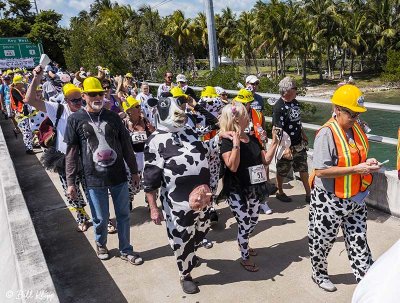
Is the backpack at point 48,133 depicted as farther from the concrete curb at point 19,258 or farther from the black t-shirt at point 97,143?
the black t-shirt at point 97,143

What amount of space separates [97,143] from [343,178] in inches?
91.5

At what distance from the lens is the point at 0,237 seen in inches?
176

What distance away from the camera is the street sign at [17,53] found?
103ft

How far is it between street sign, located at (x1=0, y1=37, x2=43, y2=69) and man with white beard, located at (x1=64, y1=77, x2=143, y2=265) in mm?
31249

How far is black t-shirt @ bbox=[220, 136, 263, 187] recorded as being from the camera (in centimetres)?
355

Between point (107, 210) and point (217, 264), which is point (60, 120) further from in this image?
point (217, 264)

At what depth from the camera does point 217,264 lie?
4051 millimetres

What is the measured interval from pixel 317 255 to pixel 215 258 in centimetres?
121

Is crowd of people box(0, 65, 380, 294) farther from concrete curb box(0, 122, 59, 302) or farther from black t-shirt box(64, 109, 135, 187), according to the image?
concrete curb box(0, 122, 59, 302)

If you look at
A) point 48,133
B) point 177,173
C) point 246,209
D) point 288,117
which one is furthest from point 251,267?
point 48,133

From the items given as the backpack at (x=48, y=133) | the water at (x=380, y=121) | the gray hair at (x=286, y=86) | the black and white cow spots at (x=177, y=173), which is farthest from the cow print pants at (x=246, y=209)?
the water at (x=380, y=121)

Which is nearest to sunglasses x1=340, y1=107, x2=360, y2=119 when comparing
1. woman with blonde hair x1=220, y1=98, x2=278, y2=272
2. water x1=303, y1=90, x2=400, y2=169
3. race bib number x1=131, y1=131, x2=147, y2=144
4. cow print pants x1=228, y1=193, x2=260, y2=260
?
woman with blonde hair x1=220, y1=98, x2=278, y2=272

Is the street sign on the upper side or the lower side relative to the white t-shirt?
upper

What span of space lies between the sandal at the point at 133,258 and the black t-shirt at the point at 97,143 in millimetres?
864
